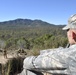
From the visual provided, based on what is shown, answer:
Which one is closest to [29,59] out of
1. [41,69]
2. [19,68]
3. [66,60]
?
[41,69]

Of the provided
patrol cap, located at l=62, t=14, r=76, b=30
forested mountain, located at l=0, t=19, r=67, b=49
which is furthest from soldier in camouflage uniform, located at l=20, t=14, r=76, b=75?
forested mountain, located at l=0, t=19, r=67, b=49

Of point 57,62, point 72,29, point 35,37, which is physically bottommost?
point 57,62

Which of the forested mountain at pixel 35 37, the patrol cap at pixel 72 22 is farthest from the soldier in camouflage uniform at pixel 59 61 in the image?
the forested mountain at pixel 35 37

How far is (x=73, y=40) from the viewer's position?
1.85 m

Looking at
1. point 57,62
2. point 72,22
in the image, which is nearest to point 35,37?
point 72,22

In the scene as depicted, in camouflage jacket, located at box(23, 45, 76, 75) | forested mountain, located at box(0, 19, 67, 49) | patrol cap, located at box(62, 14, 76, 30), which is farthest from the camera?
forested mountain, located at box(0, 19, 67, 49)

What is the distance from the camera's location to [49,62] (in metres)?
1.76

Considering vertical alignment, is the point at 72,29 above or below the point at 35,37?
below

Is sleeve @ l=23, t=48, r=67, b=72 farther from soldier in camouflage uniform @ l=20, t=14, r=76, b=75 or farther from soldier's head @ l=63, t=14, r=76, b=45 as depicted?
soldier's head @ l=63, t=14, r=76, b=45

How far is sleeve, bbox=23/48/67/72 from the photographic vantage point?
5.61 ft

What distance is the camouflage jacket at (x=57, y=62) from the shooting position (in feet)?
5.51

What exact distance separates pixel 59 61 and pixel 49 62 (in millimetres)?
75

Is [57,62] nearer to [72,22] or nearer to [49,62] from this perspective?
[49,62]

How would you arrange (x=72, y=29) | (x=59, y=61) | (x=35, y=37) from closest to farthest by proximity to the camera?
(x=59, y=61) → (x=72, y=29) → (x=35, y=37)
